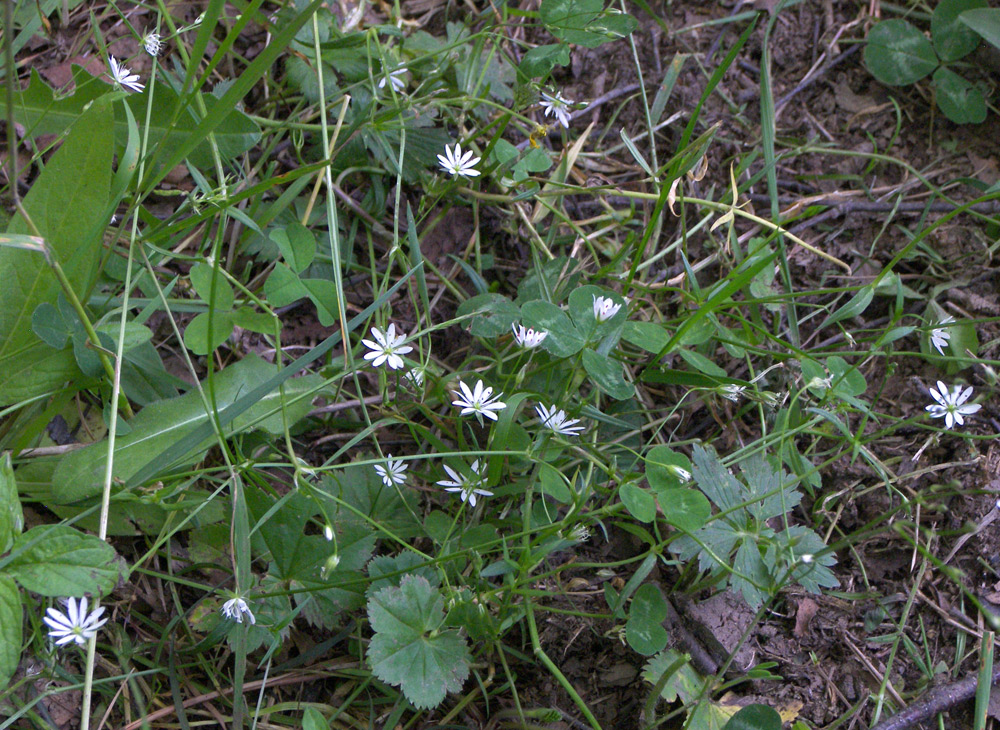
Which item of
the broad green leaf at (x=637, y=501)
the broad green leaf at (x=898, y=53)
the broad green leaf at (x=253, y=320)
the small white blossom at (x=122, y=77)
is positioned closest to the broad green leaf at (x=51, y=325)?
the broad green leaf at (x=253, y=320)

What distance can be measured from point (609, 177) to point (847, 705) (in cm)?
167

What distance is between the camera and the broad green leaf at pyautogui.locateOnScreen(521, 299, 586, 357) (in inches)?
69.2

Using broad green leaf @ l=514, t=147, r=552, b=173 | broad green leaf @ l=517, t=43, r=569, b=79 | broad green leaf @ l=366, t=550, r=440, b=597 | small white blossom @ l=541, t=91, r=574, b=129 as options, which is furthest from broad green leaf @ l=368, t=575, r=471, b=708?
broad green leaf @ l=517, t=43, r=569, b=79

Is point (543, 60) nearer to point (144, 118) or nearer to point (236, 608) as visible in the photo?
point (144, 118)

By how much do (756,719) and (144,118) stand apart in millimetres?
2177

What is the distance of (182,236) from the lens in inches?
82.4

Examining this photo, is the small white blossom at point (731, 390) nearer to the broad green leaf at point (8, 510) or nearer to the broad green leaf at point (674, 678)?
the broad green leaf at point (674, 678)

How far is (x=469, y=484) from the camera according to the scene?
177 centimetres

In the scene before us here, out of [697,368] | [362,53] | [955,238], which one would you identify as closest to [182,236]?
[362,53]

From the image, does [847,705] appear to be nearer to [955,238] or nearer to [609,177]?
[955,238]

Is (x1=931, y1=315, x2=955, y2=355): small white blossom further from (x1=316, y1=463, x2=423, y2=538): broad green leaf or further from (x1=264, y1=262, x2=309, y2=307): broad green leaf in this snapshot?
(x1=264, y1=262, x2=309, y2=307): broad green leaf

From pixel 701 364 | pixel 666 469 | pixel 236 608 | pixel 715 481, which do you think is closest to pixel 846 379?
pixel 701 364

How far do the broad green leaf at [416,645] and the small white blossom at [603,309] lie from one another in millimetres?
738

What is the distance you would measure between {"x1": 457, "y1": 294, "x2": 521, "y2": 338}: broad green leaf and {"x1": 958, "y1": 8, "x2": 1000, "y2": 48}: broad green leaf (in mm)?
1802
